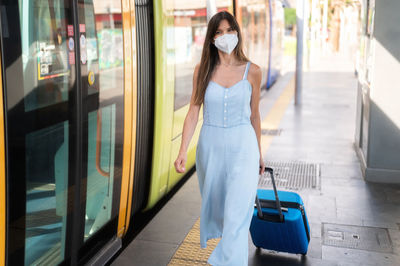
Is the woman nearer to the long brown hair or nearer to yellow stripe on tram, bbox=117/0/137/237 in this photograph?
the long brown hair

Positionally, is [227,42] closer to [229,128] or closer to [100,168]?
[229,128]

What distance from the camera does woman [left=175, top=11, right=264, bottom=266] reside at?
9.94 feet

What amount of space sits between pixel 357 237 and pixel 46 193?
8.51ft

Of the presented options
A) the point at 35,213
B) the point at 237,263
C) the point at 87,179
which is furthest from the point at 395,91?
the point at 35,213

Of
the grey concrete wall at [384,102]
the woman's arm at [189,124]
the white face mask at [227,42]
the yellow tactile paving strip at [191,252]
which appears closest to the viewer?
the white face mask at [227,42]

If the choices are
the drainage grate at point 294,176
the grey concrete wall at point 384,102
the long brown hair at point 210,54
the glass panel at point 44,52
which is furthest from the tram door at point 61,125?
the grey concrete wall at point 384,102

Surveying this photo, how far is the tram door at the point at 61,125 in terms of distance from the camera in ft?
7.95

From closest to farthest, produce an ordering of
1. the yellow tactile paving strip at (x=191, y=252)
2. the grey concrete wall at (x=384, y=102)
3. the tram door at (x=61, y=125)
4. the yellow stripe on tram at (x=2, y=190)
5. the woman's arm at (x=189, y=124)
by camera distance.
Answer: the yellow stripe on tram at (x=2, y=190), the tram door at (x=61, y=125), the woman's arm at (x=189, y=124), the yellow tactile paving strip at (x=191, y=252), the grey concrete wall at (x=384, y=102)

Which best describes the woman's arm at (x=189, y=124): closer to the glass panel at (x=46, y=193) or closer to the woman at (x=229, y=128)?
the woman at (x=229, y=128)

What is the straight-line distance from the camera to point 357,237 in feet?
13.3

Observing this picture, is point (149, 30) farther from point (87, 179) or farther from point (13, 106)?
point (13, 106)

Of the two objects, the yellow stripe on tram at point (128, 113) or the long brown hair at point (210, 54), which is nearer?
the long brown hair at point (210, 54)

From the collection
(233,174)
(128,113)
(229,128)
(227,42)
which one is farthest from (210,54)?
(128,113)

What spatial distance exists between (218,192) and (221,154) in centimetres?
29
